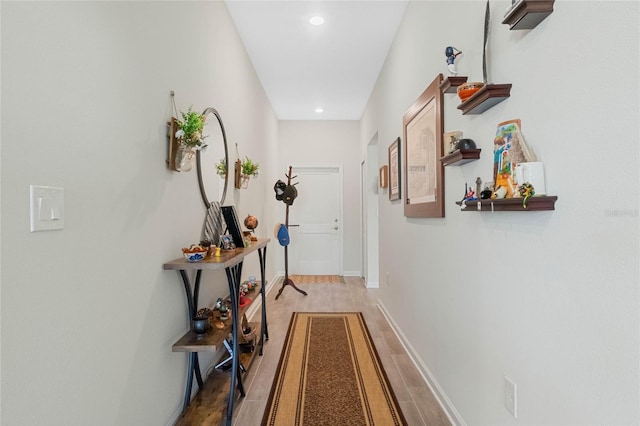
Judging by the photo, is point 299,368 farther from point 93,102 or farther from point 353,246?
point 353,246

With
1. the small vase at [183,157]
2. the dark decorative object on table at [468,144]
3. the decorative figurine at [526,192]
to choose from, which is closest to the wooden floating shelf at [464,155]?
the dark decorative object on table at [468,144]

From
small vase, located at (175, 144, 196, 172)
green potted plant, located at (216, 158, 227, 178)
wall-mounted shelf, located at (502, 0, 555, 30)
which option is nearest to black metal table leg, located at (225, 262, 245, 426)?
small vase, located at (175, 144, 196, 172)

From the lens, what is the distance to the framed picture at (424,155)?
6.45ft

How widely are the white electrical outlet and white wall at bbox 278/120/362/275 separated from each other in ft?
15.1

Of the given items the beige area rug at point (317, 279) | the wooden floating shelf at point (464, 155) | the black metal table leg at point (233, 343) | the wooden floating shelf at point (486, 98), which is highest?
the wooden floating shelf at point (486, 98)

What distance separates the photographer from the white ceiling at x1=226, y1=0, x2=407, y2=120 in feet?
8.97

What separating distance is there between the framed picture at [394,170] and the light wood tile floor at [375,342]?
1.33 m

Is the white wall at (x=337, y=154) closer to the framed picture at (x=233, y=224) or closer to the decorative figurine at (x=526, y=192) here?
the framed picture at (x=233, y=224)

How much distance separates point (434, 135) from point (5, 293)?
2036 millimetres

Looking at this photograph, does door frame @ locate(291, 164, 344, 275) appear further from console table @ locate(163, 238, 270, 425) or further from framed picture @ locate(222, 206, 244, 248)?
console table @ locate(163, 238, 270, 425)

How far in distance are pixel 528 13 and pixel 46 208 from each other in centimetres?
154

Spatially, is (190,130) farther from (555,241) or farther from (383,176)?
(383,176)

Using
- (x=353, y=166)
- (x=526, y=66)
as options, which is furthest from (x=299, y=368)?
(x=353, y=166)

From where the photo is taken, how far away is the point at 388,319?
3.45 meters
